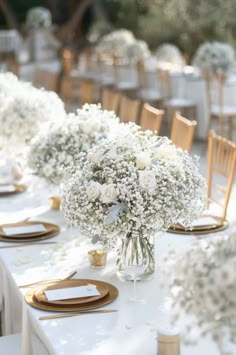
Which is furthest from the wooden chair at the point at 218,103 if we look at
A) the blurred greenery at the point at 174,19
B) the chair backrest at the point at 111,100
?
the blurred greenery at the point at 174,19

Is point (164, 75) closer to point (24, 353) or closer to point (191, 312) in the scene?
point (24, 353)

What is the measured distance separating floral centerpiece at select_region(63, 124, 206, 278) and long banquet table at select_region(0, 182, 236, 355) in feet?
0.69

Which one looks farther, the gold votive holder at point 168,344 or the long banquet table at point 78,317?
the long banquet table at point 78,317

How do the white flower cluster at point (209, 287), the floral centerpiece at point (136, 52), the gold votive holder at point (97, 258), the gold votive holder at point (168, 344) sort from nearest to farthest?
the white flower cluster at point (209, 287) → the gold votive holder at point (168, 344) → the gold votive holder at point (97, 258) → the floral centerpiece at point (136, 52)

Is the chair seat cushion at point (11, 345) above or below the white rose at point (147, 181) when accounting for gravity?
below

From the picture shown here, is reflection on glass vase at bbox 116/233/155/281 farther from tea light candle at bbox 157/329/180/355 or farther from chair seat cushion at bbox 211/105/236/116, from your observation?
chair seat cushion at bbox 211/105/236/116

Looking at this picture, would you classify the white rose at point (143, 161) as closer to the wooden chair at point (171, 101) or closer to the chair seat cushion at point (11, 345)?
the chair seat cushion at point (11, 345)

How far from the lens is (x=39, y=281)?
2994mm

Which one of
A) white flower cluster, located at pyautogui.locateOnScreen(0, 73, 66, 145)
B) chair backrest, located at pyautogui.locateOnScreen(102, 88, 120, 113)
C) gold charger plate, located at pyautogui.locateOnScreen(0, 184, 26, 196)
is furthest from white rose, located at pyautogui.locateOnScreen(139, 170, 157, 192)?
chair backrest, located at pyautogui.locateOnScreen(102, 88, 120, 113)

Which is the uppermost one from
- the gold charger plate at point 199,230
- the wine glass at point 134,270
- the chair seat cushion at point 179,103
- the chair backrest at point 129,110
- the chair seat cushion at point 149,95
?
the chair backrest at point 129,110

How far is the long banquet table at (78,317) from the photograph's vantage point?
2.45 m

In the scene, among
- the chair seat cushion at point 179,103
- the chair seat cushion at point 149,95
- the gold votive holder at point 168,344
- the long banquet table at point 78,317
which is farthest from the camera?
the chair seat cushion at point 149,95

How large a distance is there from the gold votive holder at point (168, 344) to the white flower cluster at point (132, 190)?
520 mm

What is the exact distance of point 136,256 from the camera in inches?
115
